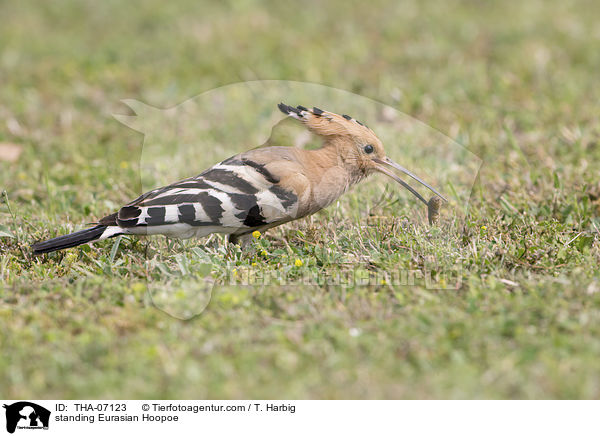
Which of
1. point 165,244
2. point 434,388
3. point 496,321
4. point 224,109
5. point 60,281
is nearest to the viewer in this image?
point 434,388

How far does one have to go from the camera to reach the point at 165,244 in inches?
146

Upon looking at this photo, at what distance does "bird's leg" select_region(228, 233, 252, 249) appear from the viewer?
12.1 ft

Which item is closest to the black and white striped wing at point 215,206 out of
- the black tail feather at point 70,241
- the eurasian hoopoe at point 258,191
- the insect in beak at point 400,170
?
the eurasian hoopoe at point 258,191

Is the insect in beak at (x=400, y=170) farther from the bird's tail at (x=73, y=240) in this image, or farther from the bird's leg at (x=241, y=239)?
the bird's tail at (x=73, y=240)

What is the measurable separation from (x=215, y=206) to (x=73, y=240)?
2.30 feet

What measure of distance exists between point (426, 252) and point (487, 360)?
906mm

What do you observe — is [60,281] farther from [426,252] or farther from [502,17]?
[502,17]

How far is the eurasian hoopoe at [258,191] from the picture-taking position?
11.1ft

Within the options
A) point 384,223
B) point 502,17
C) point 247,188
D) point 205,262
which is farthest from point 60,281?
point 502,17

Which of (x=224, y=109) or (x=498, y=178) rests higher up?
(x=224, y=109)
